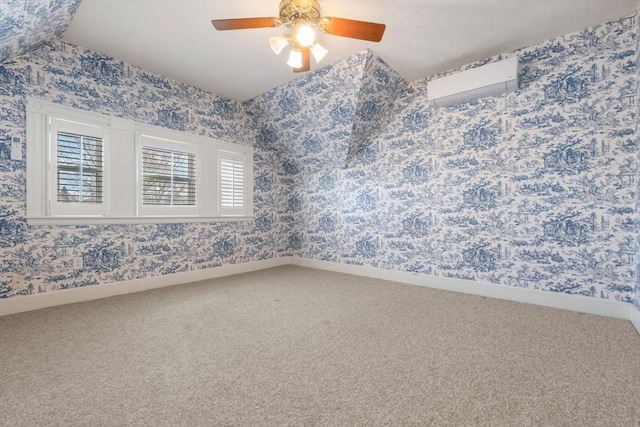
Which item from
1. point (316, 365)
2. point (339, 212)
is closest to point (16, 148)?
point (316, 365)

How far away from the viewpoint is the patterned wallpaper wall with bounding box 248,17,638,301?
2443mm

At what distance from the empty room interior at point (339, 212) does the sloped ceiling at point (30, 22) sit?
0.03m

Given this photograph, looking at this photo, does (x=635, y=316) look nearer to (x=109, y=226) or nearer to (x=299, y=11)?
(x=299, y=11)

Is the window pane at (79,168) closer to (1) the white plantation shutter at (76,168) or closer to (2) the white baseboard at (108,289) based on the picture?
(1) the white plantation shutter at (76,168)

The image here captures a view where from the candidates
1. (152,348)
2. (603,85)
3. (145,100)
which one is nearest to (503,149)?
(603,85)

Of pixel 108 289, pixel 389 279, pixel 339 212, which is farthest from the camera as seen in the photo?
pixel 339 212

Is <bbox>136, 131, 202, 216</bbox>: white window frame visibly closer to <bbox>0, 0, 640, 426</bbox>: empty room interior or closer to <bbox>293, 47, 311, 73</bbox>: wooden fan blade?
<bbox>0, 0, 640, 426</bbox>: empty room interior

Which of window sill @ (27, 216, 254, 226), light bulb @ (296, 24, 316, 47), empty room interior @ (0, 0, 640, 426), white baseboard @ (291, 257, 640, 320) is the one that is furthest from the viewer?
window sill @ (27, 216, 254, 226)

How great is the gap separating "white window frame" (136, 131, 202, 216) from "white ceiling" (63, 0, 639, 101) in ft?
2.49

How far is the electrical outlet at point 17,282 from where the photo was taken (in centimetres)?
253

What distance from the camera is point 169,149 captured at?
355 centimetres

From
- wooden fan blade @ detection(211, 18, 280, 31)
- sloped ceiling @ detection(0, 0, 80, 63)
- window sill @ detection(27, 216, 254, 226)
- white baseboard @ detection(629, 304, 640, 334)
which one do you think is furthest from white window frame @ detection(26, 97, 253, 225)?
white baseboard @ detection(629, 304, 640, 334)

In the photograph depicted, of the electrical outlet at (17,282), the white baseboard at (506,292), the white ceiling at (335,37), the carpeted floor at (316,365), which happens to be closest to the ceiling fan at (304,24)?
the white ceiling at (335,37)

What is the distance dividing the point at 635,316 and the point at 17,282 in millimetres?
5119
